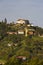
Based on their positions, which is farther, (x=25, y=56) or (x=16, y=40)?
(x=16, y=40)

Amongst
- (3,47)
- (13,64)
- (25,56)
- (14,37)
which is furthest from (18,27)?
(13,64)

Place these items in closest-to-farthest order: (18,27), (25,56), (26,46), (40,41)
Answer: (25,56) < (26,46) < (40,41) < (18,27)

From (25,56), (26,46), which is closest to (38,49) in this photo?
(26,46)

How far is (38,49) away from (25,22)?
45.0 metres

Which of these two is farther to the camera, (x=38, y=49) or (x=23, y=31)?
(x=23, y=31)

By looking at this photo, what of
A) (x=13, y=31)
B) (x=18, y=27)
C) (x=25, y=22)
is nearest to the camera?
(x=13, y=31)

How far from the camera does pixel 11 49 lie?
80.7 m

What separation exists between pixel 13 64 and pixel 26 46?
34.1 m

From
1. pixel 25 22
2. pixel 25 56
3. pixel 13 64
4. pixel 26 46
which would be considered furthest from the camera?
pixel 25 22

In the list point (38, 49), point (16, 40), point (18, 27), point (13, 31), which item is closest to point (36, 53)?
point (38, 49)

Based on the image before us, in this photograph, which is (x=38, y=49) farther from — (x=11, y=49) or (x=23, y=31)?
(x=23, y=31)

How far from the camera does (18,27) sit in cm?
11125

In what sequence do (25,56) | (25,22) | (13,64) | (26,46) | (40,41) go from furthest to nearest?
(25,22)
(40,41)
(26,46)
(25,56)
(13,64)

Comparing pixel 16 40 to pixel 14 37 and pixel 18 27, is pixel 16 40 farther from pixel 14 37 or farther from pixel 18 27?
pixel 18 27
